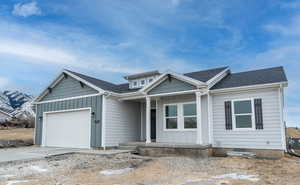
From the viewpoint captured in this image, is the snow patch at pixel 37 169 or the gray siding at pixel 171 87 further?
the gray siding at pixel 171 87

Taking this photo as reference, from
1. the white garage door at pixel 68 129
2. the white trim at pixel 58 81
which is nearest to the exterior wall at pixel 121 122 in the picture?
the white trim at pixel 58 81

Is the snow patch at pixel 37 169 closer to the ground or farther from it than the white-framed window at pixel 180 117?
closer to the ground

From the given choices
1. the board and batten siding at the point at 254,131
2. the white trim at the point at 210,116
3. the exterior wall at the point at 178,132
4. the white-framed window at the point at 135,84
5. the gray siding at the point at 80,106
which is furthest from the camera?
the white-framed window at the point at 135,84

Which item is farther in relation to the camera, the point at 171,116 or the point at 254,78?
the point at 171,116

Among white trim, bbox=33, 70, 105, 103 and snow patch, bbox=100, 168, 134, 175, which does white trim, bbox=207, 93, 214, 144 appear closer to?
snow patch, bbox=100, 168, 134, 175

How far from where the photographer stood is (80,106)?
45.6 feet

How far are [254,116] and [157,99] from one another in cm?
501

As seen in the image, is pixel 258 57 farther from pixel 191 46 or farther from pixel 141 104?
pixel 141 104

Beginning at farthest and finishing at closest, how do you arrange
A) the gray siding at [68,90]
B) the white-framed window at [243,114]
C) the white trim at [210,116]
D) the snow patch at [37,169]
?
the gray siding at [68,90] → the white trim at [210,116] → the white-framed window at [243,114] → the snow patch at [37,169]

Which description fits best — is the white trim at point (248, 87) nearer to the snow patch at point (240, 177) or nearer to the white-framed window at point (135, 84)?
the snow patch at point (240, 177)

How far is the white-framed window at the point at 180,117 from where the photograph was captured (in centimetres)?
1186

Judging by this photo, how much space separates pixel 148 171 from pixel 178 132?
484cm

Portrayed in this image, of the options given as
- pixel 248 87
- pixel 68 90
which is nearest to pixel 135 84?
pixel 68 90

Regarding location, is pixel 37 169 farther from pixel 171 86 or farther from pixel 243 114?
pixel 243 114
